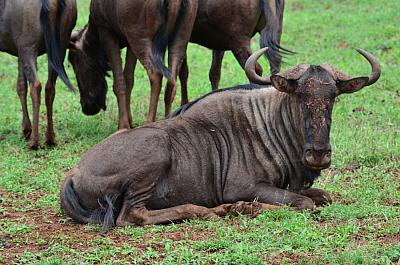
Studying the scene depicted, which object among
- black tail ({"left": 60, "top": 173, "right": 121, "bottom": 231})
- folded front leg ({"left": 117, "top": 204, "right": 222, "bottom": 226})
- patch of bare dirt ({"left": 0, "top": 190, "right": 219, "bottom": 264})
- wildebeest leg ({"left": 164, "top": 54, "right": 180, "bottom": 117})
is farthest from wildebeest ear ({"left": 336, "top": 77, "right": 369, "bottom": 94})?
wildebeest leg ({"left": 164, "top": 54, "right": 180, "bottom": 117})

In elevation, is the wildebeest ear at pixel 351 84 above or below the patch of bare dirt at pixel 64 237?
above

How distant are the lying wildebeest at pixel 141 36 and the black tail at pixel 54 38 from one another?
18.6 inches

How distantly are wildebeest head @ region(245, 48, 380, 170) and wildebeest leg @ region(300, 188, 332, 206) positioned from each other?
51 centimetres

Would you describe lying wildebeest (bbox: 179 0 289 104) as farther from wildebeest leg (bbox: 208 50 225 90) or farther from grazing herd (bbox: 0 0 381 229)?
grazing herd (bbox: 0 0 381 229)

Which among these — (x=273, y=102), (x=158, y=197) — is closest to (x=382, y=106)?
(x=273, y=102)

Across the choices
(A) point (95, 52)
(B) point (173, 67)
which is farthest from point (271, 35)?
(A) point (95, 52)

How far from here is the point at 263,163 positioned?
6645 millimetres

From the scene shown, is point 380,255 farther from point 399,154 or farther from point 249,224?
point 399,154

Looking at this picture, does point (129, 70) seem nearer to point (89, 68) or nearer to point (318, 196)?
point (89, 68)

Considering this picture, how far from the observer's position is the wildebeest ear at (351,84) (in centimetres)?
→ 642

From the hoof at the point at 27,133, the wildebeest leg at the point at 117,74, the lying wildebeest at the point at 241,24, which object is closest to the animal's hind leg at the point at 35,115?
the hoof at the point at 27,133

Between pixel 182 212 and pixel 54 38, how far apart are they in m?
3.80

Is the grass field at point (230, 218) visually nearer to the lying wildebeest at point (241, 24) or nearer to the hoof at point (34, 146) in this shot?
the hoof at point (34, 146)

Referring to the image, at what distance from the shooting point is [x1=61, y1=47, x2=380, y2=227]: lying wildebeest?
249 inches
